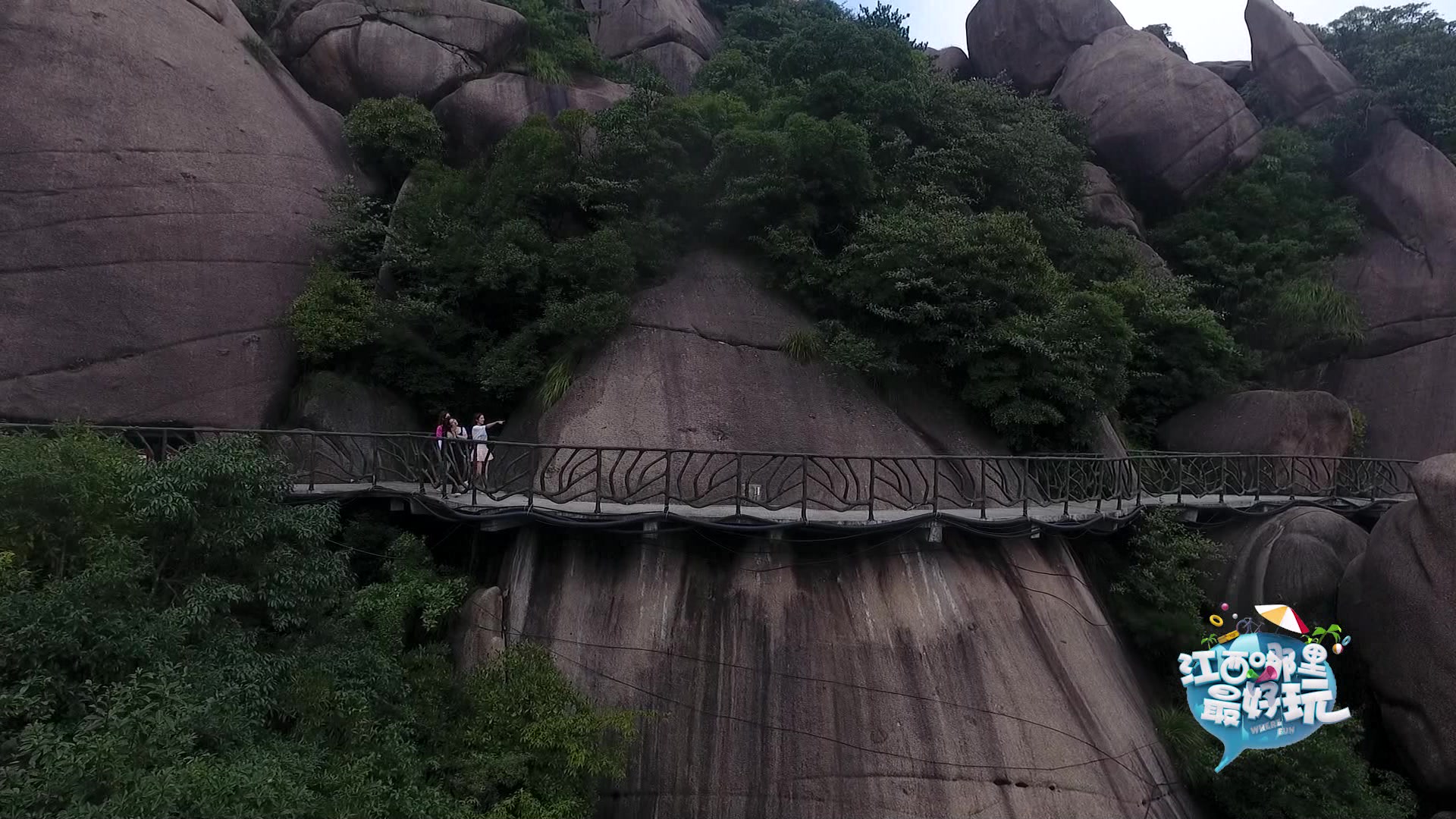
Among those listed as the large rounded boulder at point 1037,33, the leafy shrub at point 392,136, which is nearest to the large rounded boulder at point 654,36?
the leafy shrub at point 392,136

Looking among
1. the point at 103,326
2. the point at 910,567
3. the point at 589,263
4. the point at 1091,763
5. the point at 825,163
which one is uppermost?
the point at 825,163

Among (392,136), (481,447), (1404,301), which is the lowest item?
(481,447)

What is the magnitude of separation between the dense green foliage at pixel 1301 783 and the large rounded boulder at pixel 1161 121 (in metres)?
15.4

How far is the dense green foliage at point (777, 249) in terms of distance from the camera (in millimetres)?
13289

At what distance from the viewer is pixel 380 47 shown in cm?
1783

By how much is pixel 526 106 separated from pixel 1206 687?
53.0 ft

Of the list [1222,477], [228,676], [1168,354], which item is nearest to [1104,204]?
[1168,354]

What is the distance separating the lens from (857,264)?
550 inches

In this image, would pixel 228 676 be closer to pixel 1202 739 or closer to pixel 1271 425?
pixel 1202 739

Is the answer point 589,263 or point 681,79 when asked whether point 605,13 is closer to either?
point 681,79

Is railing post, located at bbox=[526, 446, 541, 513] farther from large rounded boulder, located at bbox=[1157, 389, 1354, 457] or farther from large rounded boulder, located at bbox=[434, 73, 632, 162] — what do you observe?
large rounded boulder, located at bbox=[1157, 389, 1354, 457]

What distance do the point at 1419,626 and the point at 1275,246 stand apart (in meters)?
11.5

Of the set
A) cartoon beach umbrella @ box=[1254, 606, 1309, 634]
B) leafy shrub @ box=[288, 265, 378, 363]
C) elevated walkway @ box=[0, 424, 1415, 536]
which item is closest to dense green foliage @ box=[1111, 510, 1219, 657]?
elevated walkway @ box=[0, 424, 1415, 536]

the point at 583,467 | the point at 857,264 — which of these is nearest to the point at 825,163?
the point at 857,264
